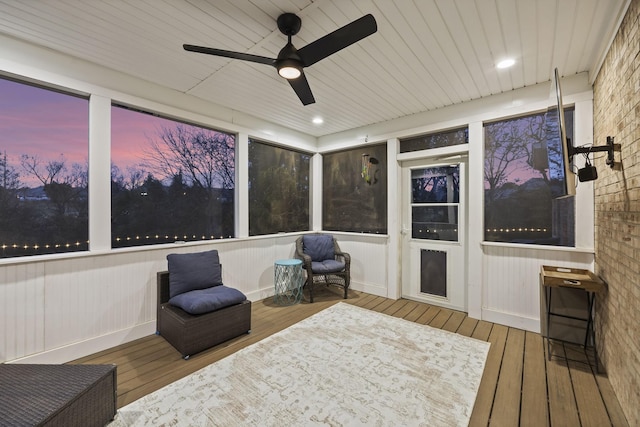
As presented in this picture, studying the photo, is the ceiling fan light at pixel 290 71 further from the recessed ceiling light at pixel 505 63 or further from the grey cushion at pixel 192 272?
the grey cushion at pixel 192 272

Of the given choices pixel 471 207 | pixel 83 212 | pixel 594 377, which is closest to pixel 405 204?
pixel 471 207

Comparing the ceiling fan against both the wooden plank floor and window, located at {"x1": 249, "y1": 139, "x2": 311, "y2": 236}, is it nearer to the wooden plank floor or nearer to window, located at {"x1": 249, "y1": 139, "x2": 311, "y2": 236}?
window, located at {"x1": 249, "y1": 139, "x2": 311, "y2": 236}

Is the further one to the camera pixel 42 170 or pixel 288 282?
pixel 288 282

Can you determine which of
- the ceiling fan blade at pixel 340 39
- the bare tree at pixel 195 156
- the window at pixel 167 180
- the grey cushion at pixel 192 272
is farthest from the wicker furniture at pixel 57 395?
the ceiling fan blade at pixel 340 39

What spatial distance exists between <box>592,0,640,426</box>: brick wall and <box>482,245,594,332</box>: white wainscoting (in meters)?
0.49

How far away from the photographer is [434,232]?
3.94m

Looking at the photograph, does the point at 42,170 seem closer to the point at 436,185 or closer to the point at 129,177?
the point at 129,177

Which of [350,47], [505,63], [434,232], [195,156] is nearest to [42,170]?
[195,156]

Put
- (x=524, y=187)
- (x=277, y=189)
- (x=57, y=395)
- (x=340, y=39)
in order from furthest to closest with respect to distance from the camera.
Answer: (x=277, y=189) < (x=524, y=187) < (x=340, y=39) < (x=57, y=395)

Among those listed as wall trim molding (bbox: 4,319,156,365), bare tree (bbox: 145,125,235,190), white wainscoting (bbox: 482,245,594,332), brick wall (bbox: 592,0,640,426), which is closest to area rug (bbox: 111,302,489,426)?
white wainscoting (bbox: 482,245,594,332)

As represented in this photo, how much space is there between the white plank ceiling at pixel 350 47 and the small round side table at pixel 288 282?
95.5 inches

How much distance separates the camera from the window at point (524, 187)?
290 centimetres

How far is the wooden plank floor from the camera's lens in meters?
1.79

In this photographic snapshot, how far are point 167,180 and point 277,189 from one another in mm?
1703
